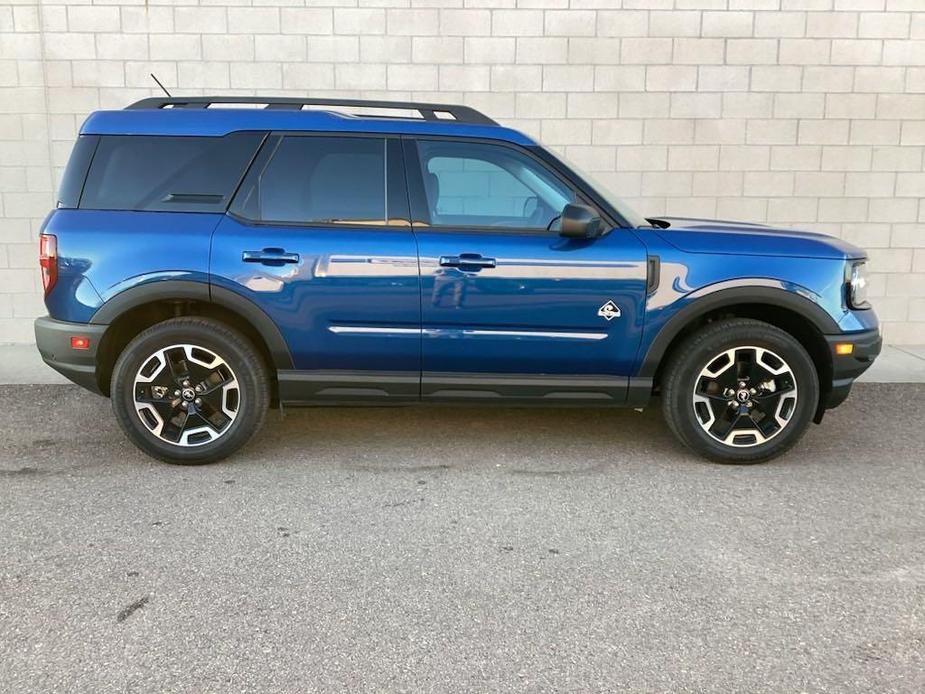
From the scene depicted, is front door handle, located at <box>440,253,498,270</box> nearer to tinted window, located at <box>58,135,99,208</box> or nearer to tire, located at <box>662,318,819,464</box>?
tire, located at <box>662,318,819,464</box>

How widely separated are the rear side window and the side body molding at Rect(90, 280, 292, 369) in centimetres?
43

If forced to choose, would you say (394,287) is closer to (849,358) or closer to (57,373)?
(849,358)

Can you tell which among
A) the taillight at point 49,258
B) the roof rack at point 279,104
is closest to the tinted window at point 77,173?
the taillight at point 49,258

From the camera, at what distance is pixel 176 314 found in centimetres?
448

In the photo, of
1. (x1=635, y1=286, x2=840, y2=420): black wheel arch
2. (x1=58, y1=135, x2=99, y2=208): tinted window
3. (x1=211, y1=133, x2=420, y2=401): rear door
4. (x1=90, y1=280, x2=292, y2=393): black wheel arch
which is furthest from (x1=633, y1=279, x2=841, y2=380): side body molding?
(x1=58, y1=135, x2=99, y2=208): tinted window

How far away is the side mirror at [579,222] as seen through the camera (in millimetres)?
4066

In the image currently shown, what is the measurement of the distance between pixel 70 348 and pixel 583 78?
5.16 metres

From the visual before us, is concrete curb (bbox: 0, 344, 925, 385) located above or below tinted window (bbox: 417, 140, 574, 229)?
below

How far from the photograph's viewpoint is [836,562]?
3.29m

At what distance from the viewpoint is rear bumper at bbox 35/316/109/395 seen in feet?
13.9

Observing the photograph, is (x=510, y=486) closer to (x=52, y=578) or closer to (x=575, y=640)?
(x=575, y=640)

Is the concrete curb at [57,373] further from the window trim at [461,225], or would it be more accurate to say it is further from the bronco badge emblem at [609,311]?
the window trim at [461,225]

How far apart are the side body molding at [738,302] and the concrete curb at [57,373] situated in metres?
2.58

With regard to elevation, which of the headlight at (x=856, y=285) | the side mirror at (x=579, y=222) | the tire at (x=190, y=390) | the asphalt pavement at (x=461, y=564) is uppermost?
the side mirror at (x=579, y=222)
